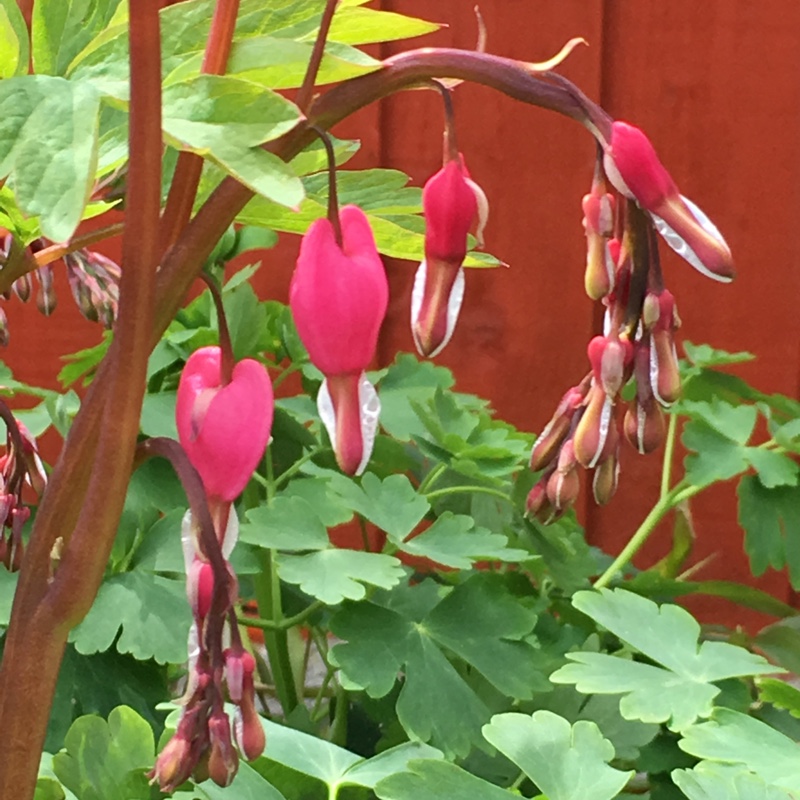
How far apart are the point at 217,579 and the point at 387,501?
40 centimetres

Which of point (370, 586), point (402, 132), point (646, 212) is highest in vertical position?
point (646, 212)

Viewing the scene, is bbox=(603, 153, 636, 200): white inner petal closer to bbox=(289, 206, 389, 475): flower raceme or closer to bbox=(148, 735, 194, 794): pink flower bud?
bbox=(289, 206, 389, 475): flower raceme

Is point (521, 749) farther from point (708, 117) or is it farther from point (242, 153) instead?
point (708, 117)

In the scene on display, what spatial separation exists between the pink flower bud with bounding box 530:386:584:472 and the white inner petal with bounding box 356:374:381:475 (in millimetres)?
55

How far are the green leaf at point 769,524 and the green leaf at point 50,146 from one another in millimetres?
666

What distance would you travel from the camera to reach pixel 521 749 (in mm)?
460

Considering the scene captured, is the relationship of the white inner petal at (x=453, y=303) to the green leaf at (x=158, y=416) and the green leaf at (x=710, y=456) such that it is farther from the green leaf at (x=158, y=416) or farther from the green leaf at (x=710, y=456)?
the green leaf at (x=710, y=456)

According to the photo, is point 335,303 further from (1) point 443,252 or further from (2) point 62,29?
(2) point 62,29

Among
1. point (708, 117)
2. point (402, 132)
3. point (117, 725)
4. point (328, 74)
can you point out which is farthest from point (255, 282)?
point (328, 74)

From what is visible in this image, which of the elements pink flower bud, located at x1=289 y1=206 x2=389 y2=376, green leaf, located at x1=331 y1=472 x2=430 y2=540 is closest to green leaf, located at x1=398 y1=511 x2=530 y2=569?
green leaf, located at x1=331 y1=472 x2=430 y2=540

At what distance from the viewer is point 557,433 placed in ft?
0.96

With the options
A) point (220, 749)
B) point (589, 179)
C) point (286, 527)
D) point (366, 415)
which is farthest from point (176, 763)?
point (589, 179)

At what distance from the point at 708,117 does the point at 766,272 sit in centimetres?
18

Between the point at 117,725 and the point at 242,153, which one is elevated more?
the point at 242,153
